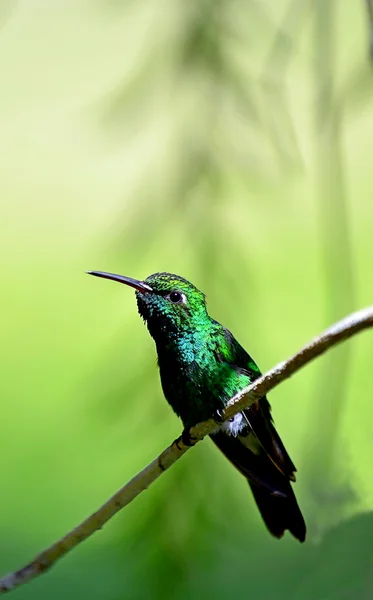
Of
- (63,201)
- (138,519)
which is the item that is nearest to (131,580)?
(138,519)

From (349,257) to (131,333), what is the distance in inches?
17.4

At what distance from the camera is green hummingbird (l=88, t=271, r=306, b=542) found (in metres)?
1.77

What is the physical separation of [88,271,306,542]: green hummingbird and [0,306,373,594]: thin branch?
93 mm

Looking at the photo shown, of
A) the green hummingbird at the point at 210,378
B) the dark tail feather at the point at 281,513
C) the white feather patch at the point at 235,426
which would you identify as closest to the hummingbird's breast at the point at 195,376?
the green hummingbird at the point at 210,378

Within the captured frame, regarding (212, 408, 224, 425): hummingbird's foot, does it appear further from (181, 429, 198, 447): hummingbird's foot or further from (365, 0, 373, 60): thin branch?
(365, 0, 373, 60): thin branch

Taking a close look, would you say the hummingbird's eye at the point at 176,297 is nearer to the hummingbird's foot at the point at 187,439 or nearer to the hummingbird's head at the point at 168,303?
the hummingbird's head at the point at 168,303

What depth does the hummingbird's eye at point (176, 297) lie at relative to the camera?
1.81m

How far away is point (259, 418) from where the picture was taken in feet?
5.95

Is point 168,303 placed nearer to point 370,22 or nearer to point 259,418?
point 259,418

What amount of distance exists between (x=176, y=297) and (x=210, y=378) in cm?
19

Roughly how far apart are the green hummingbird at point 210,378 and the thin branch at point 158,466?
0.31 ft

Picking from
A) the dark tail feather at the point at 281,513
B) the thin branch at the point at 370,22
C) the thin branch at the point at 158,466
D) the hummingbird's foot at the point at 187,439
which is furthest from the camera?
the dark tail feather at the point at 281,513

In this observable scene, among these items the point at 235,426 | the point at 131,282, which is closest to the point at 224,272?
the point at 131,282

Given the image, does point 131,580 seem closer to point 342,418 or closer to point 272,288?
point 342,418
